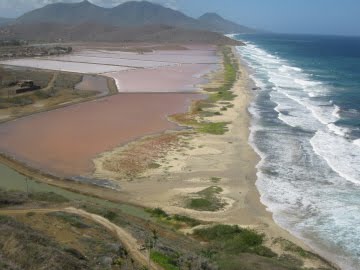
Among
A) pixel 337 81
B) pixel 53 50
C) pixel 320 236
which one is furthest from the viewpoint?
pixel 53 50

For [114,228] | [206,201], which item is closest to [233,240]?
[206,201]

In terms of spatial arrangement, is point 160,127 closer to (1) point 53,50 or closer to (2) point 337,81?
(2) point 337,81

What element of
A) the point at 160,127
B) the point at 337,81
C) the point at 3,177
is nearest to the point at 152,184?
the point at 3,177

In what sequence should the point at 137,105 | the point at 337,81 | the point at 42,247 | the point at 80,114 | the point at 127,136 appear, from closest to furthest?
the point at 42,247
the point at 127,136
the point at 80,114
the point at 137,105
the point at 337,81

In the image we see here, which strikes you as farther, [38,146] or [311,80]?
[311,80]

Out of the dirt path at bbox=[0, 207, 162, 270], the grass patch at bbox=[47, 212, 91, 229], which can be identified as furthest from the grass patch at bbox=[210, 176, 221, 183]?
the grass patch at bbox=[47, 212, 91, 229]

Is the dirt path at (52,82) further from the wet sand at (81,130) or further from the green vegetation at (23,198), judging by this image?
the green vegetation at (23,198)

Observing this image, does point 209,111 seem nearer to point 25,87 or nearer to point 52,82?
point 25,87

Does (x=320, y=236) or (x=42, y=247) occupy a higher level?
(x=42, y=247)
